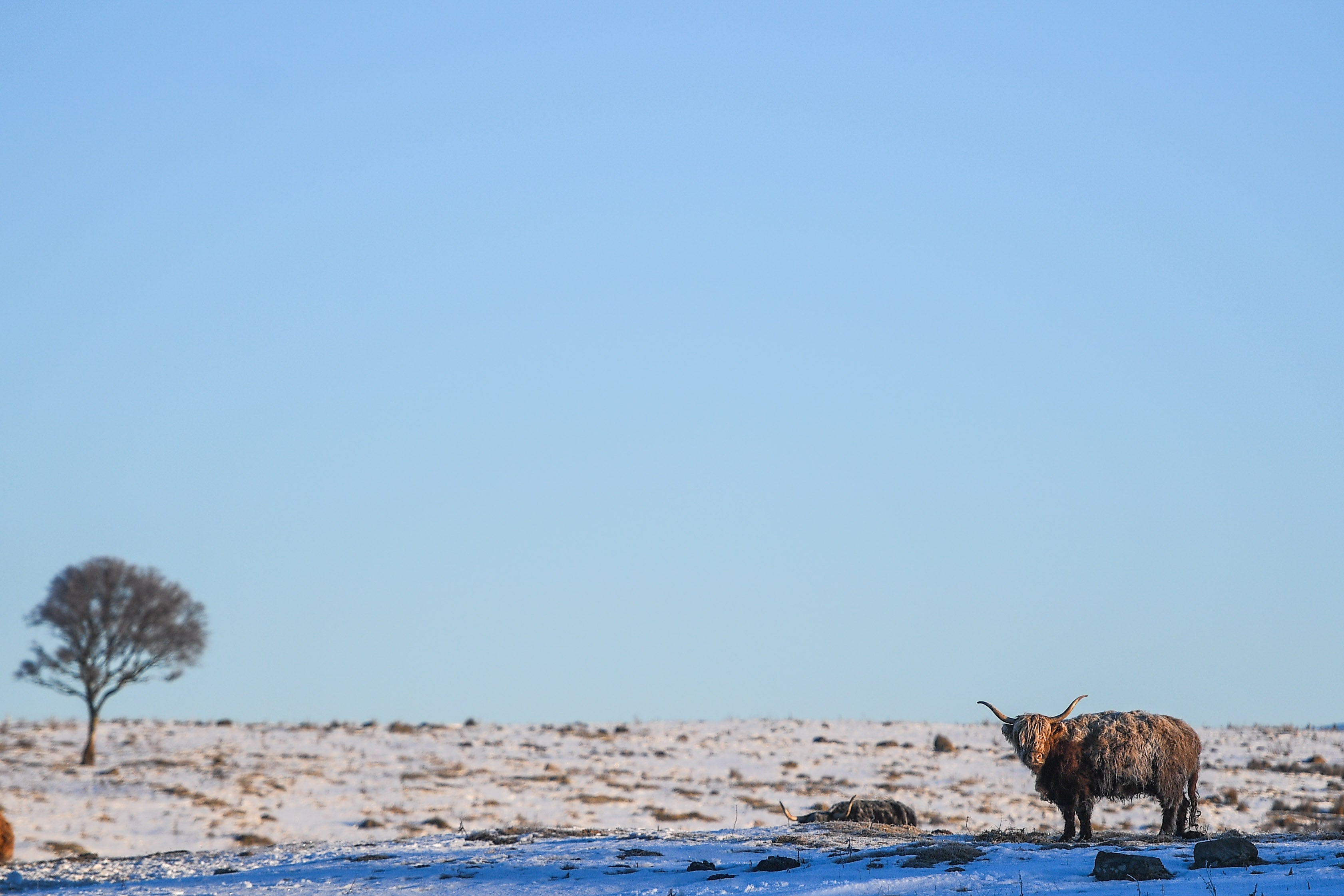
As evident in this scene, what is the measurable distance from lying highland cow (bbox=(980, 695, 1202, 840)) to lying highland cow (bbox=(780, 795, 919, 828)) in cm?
427

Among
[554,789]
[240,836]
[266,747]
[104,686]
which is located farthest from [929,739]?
[104,686]

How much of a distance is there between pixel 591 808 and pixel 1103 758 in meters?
19.5

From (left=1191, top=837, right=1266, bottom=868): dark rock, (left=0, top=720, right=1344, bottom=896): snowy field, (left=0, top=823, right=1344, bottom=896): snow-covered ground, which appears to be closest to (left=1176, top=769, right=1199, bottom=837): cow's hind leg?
(left=0, top=823, right=1344, bottom=896): snow-covered ground

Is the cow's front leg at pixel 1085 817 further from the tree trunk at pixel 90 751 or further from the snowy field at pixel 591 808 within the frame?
the tree trunk at pixel 90 751

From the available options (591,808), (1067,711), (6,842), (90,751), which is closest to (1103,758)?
(1067,711)

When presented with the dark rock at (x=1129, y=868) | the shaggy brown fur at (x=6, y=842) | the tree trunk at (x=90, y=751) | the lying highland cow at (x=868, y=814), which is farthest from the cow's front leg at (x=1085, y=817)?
the tree trunk at (x=90, y=751)

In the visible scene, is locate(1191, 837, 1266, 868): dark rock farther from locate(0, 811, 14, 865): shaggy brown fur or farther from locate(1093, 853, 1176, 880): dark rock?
locate(0, 811, 14, 865): shaggy brown fur

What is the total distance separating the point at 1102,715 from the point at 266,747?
3825 cm

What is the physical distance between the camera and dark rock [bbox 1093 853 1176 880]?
1380 cm

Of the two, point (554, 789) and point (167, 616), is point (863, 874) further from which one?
point (167, 616)

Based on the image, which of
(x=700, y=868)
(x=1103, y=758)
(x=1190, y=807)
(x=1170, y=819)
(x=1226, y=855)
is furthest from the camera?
(x=1190, y=807)

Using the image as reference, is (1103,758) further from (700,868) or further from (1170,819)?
(700,868)

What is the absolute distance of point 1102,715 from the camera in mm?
18375

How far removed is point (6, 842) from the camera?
81.3ft
